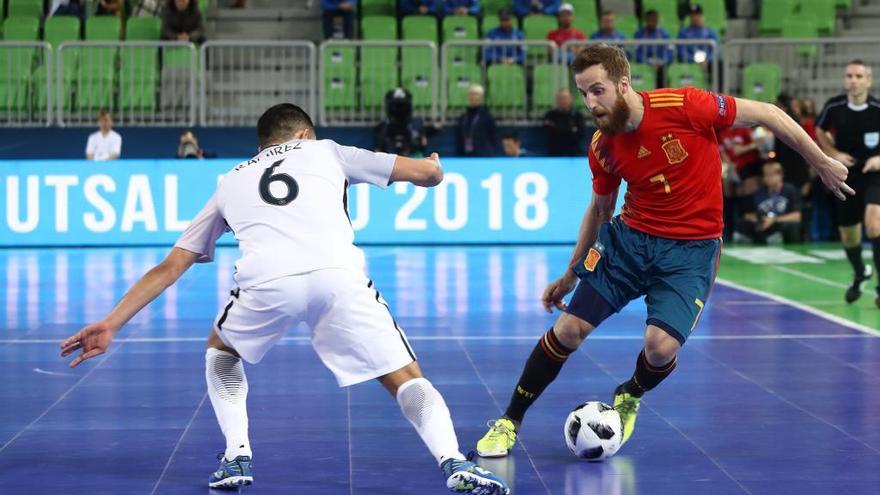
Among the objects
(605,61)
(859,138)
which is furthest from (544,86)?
(605,61)

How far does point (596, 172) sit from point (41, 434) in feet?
10.8

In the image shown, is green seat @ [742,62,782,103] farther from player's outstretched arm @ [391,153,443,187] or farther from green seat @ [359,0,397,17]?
player's outstretched arm @ [391,153,443,187]

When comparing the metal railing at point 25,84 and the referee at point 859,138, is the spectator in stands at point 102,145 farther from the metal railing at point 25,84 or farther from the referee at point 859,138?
the referee at point 859,138

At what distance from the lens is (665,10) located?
25.7m

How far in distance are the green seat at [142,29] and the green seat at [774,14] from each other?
35.8 feet

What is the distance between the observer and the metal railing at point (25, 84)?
22406 mm

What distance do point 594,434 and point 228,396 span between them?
1.82 meters

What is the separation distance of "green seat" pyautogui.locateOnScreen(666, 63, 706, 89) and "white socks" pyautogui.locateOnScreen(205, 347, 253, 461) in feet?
56.2

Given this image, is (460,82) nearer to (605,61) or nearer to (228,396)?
(605,61)

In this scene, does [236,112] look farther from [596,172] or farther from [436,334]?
[596,172]

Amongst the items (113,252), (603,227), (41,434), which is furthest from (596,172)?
(113,252)

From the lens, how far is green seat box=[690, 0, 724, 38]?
25.7 metres

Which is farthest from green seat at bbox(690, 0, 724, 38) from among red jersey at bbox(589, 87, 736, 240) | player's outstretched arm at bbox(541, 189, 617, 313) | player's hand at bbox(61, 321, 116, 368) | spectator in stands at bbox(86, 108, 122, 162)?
player's hand at bbox(61, 321, 116, 368)

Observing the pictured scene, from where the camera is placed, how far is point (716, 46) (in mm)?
22797
